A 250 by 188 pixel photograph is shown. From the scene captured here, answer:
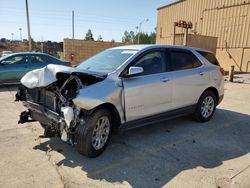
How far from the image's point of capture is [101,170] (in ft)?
11.8

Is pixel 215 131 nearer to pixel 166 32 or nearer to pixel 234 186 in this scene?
pixel 234 186

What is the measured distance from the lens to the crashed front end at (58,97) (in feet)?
11.9

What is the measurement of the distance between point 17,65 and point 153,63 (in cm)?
740

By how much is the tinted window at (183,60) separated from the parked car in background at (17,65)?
282 inches

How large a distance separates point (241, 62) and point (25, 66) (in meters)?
17.8

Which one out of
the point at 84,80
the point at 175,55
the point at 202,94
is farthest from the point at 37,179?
the point at 202,94

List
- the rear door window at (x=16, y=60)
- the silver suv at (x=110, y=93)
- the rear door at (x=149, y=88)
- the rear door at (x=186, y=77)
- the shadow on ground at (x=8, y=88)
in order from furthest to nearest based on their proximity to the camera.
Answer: the rear door window at (x=16, y=60) → the shadow on ground at (x=8, y=88) → the rear door at (x=186, y=77) → the rear door at (x=149, y=88) → the silver suv at (x=110, y=93)

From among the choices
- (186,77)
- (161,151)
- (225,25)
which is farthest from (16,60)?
(225,25)

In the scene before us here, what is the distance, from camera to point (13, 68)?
10.1 m

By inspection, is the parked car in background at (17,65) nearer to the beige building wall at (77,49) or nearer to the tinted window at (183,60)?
the beige building wall at (77,49)

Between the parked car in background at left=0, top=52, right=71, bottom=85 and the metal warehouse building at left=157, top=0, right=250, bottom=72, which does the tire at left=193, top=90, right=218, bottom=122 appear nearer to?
the parked car in background at left=0, top=52, right=71, bottom=85

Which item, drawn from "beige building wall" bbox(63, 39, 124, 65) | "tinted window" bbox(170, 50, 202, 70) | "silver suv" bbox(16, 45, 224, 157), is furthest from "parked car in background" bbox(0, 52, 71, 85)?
"tinted window" bbox(170, 50, 202, 70)

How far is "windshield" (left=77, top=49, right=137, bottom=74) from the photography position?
4.44m

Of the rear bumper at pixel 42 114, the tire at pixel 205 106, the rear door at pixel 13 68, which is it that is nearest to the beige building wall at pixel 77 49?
the rear door at pixel 13 68
